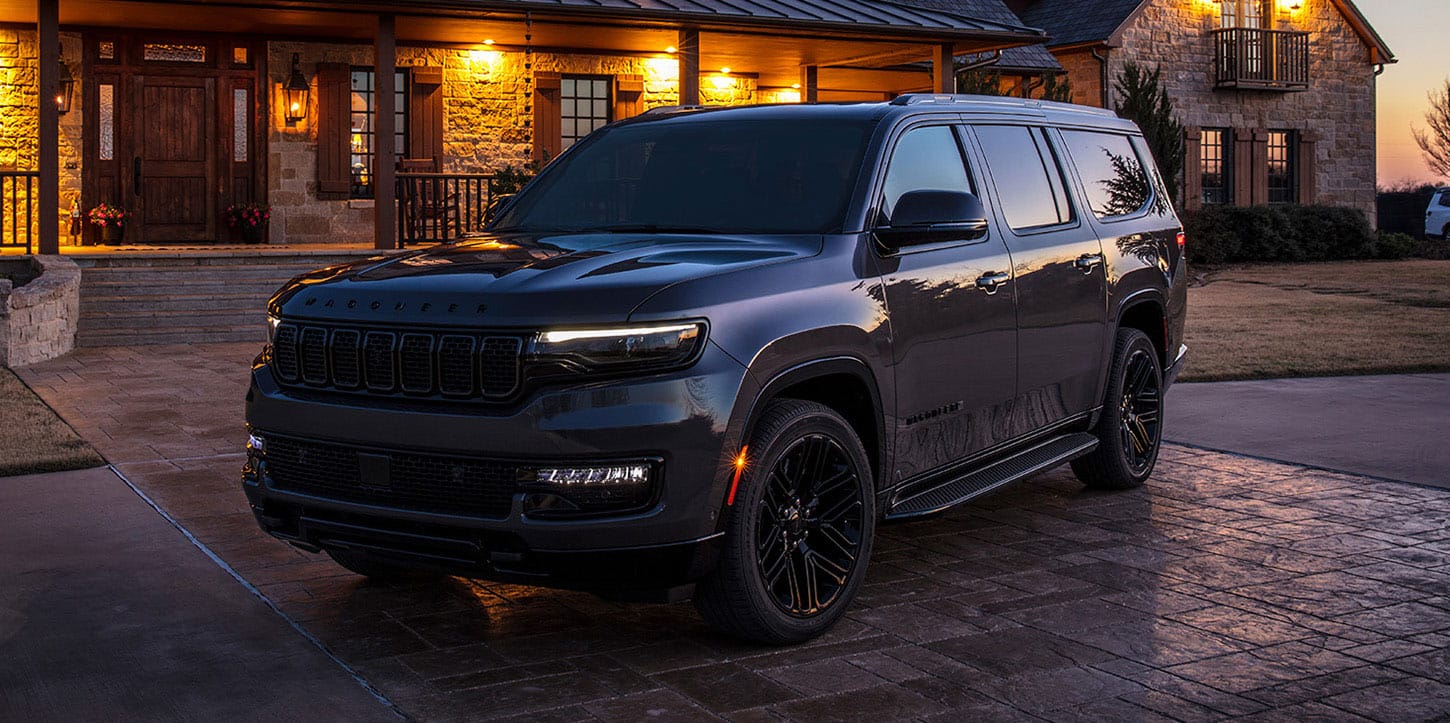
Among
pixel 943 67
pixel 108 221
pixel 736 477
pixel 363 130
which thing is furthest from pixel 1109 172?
pixel 363 130

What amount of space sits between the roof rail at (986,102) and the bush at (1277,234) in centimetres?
2405

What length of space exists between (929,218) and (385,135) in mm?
13841

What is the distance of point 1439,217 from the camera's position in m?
41.5

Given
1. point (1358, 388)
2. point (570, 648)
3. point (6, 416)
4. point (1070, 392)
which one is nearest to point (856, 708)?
point (570, 648)

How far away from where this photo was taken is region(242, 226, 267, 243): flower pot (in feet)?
66.6

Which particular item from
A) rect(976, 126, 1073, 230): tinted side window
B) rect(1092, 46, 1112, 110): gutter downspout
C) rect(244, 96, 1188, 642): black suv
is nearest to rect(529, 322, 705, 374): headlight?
rect(244, 96, 1188, 642): black suv

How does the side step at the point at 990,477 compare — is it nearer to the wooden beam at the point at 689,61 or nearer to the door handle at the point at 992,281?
the door handle at the point at 992,281

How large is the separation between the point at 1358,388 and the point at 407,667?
8.98 metres

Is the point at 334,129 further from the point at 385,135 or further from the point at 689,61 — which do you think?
the point at 689,61

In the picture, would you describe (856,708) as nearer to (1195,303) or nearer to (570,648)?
(570,648)

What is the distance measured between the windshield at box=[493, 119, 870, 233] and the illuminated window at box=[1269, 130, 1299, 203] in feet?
105

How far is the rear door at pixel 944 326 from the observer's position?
5.46 meters

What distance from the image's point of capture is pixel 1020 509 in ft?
23.8

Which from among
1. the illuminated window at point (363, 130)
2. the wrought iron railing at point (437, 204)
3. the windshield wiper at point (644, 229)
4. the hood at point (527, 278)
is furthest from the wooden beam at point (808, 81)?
the hood at point (527, 278)
